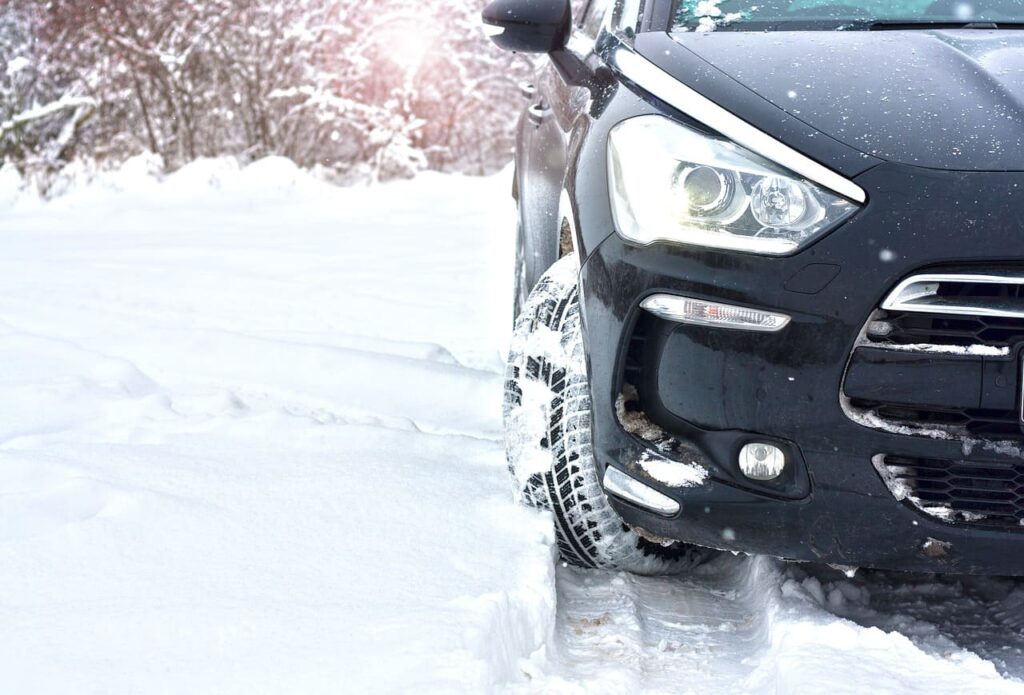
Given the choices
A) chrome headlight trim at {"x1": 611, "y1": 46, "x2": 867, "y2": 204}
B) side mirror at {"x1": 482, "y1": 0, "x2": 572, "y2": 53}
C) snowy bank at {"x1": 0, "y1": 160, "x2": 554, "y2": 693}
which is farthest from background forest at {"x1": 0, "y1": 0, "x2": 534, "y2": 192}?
chrome headlight trim at {"x1": 611, "y1": 46, "x2": 867, "y2": 204}

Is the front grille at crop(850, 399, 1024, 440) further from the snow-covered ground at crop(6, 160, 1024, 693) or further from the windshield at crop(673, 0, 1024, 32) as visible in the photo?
the windshield at crop(673, 0, 1024, 32)

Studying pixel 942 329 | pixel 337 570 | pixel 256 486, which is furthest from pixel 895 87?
pixel 256 486

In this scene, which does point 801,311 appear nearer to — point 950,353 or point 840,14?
point 950,353

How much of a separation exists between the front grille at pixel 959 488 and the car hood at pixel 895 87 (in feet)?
1.52

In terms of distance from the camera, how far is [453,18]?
1110 centimetres

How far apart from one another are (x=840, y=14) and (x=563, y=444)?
3.81 ft

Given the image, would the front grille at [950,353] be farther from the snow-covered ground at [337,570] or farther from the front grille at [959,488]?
the snow-covered ground at [337,570]

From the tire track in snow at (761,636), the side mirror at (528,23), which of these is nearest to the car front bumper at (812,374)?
the tire track in snow at (761,636)

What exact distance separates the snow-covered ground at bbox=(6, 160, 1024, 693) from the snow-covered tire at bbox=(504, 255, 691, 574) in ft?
0.19

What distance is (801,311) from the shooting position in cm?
175

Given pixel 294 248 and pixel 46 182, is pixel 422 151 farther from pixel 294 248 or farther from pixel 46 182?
pixel 294 248

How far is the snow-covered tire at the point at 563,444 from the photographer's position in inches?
83.7

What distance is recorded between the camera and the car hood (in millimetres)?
1807

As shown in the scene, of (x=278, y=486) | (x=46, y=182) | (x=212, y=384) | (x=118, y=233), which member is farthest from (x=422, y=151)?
Result: (x=278, y=486)
